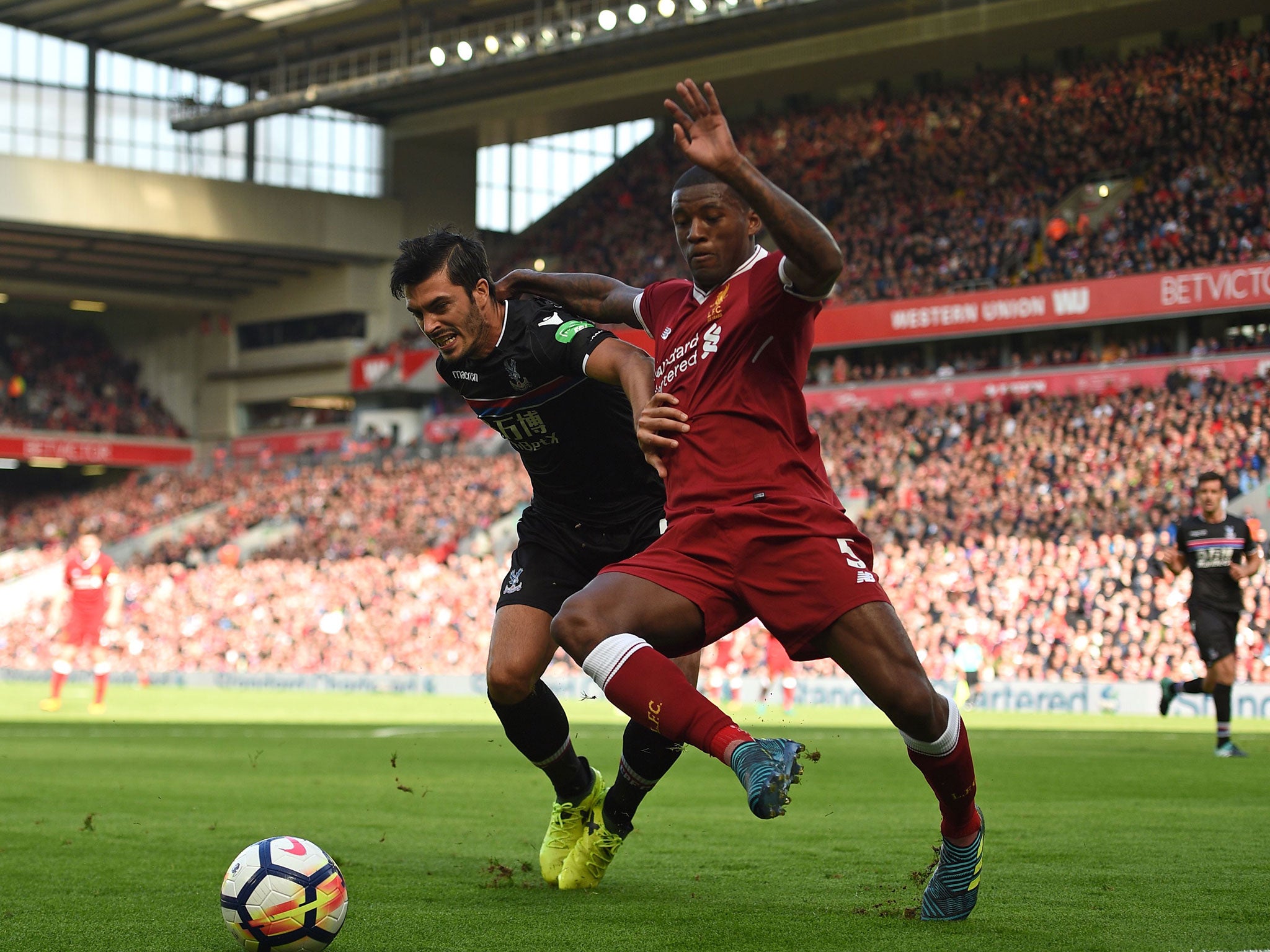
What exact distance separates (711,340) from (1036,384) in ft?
92.9

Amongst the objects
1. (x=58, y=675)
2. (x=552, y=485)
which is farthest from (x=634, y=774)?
(x=58, y=675)

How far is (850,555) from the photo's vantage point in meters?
4.60

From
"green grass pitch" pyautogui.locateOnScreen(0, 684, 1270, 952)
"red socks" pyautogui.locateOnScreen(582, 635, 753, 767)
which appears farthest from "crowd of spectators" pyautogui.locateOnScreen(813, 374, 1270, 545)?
"red socks" pyautogui.locateOnScreen(582, 635, 753, 767)

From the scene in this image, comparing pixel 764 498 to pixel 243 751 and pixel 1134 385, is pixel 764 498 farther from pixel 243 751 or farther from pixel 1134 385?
pixel 1134 385

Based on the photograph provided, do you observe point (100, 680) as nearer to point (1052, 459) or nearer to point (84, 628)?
point (84, 628)

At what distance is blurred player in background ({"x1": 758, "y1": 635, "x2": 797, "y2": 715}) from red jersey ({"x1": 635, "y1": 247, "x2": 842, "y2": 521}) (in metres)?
16.4

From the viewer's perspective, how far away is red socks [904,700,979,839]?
15.2 feet

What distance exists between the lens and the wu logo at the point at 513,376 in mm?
5680

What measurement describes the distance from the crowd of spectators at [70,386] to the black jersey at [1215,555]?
44333mm

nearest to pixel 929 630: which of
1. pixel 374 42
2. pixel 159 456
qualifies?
pixel 374 42

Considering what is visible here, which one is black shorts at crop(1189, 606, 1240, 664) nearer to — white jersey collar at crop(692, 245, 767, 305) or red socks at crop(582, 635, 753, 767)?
white jersey collar at crop(692, 245, 767, 305)

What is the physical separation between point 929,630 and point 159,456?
120ft

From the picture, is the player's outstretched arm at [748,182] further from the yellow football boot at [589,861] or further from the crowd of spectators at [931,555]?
the crowd of spectators at [931,555]

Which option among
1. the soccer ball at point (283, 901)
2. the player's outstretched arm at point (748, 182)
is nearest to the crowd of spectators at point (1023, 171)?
the player's outstretched arm at point (748, 182)
